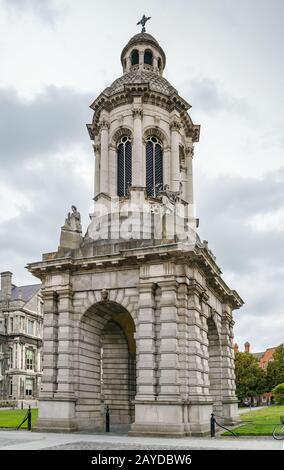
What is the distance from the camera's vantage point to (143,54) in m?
40.2

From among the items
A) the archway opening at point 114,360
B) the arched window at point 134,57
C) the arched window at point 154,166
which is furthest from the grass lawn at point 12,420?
the arched window at point 134,57

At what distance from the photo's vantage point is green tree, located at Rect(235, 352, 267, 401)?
91.1m

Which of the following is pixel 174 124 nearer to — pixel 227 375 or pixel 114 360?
pixel 114 360

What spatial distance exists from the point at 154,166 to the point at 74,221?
7.40 meters

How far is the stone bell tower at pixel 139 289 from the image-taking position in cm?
2669

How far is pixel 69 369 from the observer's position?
28531 millimetres

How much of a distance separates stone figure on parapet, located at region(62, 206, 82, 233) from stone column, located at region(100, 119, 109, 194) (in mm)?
3732

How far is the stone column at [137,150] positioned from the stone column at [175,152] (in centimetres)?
215

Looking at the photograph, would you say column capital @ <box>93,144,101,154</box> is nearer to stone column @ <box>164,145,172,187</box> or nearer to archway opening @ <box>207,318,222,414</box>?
stone column @ <box>164,145,172,187</box>

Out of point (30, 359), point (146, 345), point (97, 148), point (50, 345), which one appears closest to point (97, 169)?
point (97, 148)

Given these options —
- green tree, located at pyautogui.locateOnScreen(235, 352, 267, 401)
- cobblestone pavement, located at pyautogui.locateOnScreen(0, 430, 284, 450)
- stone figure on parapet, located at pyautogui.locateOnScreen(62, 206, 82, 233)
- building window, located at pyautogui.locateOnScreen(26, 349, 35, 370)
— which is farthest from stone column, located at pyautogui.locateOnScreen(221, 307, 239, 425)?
green tree, located at pyautogui.locateOnScreen(235, 352, 267, 401)

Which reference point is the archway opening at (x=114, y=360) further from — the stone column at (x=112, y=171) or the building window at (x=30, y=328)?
the building window at (x=30, y=328)
